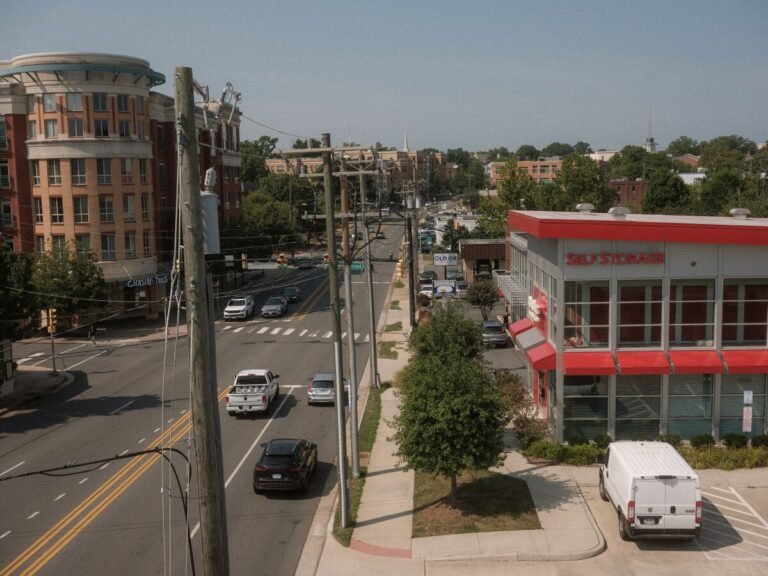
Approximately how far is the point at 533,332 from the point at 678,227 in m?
7.40

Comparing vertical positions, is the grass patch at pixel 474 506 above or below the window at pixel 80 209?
below

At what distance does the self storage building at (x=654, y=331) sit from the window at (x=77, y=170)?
4028 centimetres

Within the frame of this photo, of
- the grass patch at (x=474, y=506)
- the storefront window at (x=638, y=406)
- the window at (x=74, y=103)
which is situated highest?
the window at (x=74, y=103)

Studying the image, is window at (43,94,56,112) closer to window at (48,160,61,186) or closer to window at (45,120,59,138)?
window at (45,120,59,138)

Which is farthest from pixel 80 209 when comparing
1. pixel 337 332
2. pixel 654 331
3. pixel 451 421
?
pixel 451 421

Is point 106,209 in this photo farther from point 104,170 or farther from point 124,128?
point 124,128

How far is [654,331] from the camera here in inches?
1083

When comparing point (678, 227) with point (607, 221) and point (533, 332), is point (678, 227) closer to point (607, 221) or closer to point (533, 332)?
point (607, 221)

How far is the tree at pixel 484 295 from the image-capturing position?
5369cm

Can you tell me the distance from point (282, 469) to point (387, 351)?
2434 cm

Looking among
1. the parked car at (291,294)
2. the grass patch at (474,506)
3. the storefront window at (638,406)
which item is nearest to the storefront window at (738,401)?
the storefront window at (638,406)

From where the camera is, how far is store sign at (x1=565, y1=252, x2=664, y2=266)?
2669 centimetres

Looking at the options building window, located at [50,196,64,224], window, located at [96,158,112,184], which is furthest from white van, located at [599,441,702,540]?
building window, located at [50,196,64,224]

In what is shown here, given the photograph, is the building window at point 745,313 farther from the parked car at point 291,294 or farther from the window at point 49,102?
the window at point 49,102
